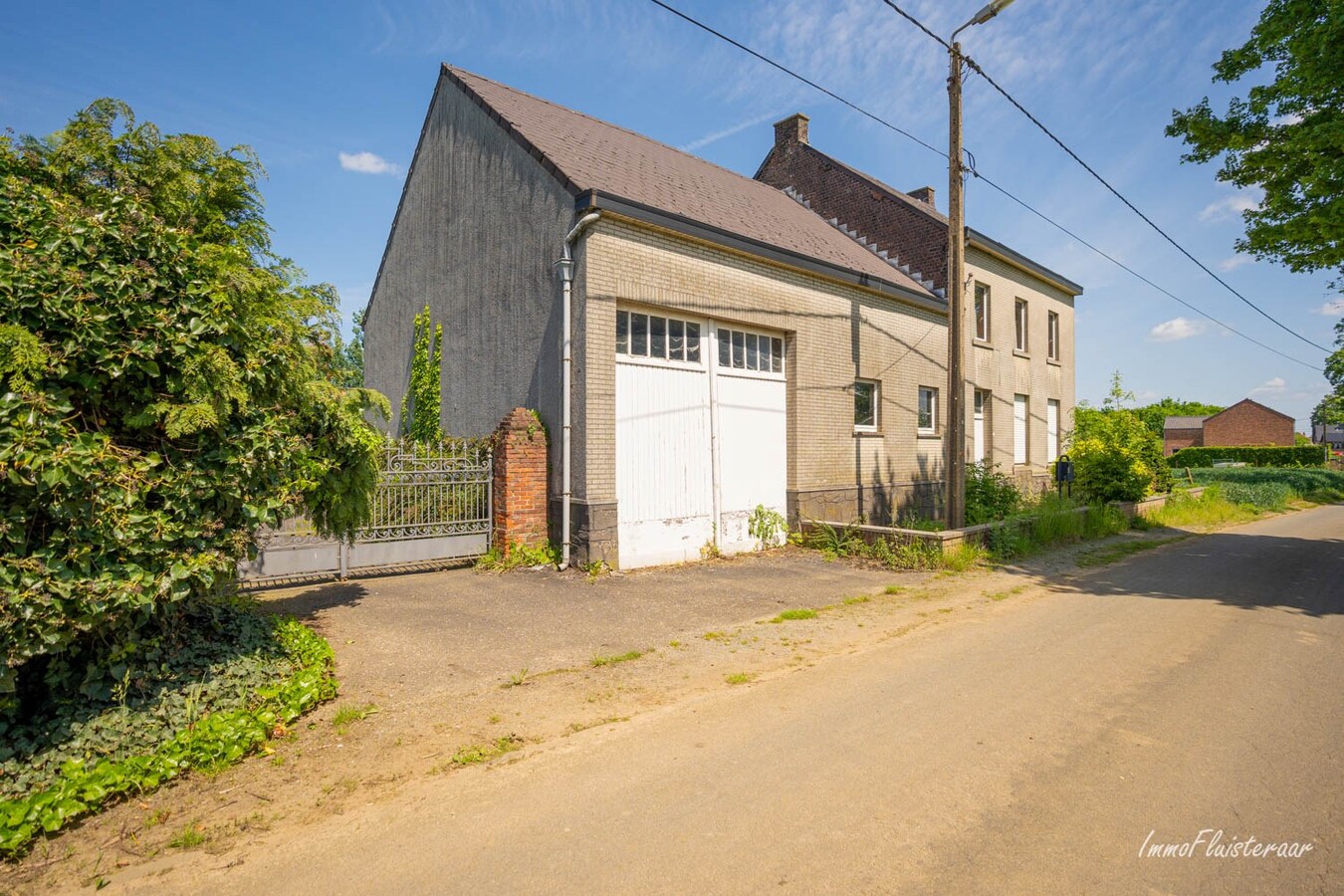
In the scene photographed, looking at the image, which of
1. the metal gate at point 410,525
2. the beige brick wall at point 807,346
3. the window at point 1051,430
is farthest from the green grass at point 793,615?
the window at point 1051,430

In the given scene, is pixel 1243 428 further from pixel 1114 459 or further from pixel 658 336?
pixel 658 336

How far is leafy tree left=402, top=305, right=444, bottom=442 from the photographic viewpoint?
44.4 feet

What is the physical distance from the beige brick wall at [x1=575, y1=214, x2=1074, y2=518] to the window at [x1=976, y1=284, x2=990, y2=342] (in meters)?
0.38

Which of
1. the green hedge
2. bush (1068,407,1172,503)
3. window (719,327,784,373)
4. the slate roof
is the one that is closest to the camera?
the slate roof

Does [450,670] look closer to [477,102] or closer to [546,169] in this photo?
[546,169]

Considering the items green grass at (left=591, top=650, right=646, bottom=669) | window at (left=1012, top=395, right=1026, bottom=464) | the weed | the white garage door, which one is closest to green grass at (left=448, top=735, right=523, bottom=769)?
the weed

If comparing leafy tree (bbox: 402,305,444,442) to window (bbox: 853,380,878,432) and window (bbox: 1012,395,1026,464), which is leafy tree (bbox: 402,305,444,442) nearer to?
window (bbox: 853,380,878,432)

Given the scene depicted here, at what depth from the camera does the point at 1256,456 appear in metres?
53.1

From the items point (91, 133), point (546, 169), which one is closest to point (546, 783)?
point (91, 133)

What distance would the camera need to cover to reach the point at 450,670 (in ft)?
17.5

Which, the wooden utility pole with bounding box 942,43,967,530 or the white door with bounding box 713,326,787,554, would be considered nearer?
the wooden utility pole with bounding box 942,43,967,530

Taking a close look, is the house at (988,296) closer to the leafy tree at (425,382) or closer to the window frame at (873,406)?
the window frame at (873,406)

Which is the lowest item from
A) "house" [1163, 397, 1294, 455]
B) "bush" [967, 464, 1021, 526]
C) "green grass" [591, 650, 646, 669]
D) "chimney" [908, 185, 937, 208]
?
"green grass" [591, 650, 646, 669]

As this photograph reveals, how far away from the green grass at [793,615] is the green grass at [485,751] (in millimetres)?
3573
